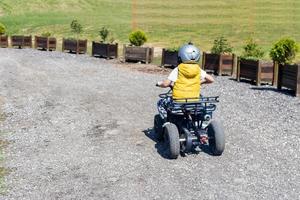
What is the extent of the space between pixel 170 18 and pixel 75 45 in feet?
81.4

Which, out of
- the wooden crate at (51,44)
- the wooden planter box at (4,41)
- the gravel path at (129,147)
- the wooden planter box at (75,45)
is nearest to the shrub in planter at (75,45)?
the wooden planter box at (75,45)

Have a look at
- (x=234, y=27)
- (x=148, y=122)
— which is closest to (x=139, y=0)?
(x=234, y=27)

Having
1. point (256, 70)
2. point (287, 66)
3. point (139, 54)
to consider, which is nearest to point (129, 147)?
point (287, 66)

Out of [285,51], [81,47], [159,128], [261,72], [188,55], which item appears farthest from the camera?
[81,47]

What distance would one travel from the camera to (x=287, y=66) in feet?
58.8

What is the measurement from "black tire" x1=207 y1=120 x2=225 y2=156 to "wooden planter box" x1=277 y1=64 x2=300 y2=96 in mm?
7703

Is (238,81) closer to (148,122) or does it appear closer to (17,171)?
(148,122)

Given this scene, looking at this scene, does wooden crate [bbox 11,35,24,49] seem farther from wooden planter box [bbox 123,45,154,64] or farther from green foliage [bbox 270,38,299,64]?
green foliage [bbox 270,38,299,64]

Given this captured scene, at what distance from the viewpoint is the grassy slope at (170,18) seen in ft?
145

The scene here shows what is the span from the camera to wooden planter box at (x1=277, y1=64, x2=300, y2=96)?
56.1 ft

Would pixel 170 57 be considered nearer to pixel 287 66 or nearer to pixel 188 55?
pixel 287 66

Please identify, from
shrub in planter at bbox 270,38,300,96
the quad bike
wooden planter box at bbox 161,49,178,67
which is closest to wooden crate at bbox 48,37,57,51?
wooden planter box at bbox 161,49,178,67

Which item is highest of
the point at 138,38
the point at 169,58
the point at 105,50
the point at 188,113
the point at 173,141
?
the point at 138,38

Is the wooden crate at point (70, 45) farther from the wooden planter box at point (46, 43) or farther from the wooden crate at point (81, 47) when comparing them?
the wooden planter box at point (46, 43)
